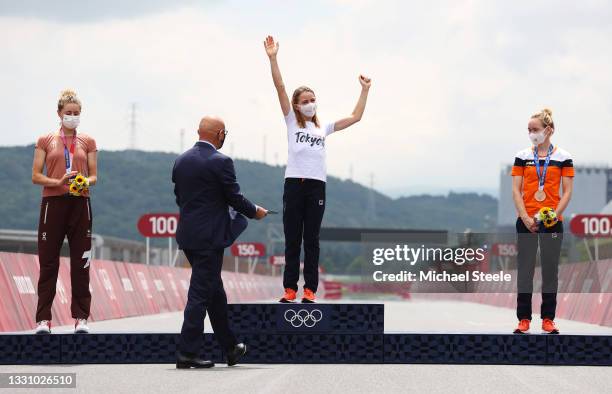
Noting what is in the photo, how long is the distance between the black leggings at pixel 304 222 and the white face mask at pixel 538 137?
2.02m

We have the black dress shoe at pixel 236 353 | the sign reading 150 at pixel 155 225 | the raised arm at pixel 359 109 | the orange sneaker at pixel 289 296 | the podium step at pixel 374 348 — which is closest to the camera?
the black dress shoe at pixel 236 353

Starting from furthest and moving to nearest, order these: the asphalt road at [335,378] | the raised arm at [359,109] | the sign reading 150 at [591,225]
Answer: the sign reading 150 at [591,225] < the raised arm at [359,109] < the asphalt road at [335,378]

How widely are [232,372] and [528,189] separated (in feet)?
10.9

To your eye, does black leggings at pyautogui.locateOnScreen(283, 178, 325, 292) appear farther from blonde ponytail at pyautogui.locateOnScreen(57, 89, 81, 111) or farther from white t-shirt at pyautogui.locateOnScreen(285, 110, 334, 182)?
blonde ponytail at pyautogui.locateOnScreen(57, 89, 81, 111)

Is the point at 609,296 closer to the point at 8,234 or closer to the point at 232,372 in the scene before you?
the point at 232,372

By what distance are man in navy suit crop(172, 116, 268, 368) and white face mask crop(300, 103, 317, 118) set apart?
1.08 m

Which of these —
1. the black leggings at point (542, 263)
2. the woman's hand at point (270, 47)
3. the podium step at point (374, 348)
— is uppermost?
the woman's hand at point (270, 47)

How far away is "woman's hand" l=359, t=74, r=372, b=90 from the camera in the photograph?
12.1 meters

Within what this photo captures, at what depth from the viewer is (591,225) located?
1780 inches

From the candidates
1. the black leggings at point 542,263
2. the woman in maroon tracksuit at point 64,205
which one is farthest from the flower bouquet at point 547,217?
the woman in maroon tracksuit at point 64,205

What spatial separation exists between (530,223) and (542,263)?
0.44m

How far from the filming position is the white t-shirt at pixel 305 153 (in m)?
11.4

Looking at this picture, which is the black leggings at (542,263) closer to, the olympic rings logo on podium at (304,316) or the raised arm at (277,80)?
the olympic rings logo on podium at (304,316)

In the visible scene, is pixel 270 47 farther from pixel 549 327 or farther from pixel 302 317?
pixel 549 327
